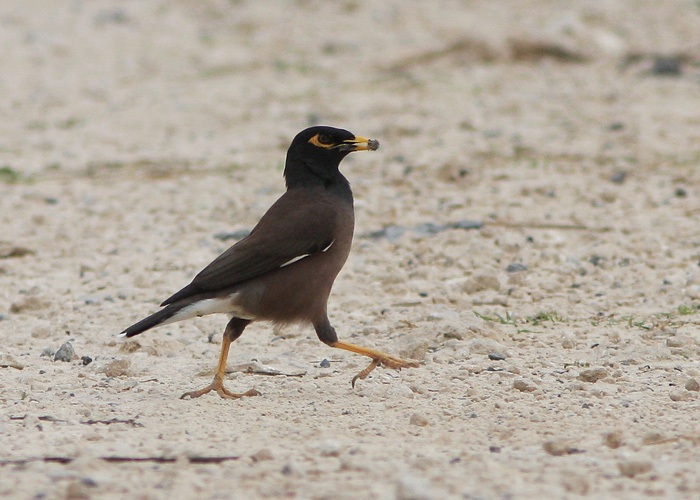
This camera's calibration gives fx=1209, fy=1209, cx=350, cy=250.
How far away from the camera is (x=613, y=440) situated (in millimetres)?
5238

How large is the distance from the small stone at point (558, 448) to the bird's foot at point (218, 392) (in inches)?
70.9

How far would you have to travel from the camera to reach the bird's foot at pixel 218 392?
248 inches

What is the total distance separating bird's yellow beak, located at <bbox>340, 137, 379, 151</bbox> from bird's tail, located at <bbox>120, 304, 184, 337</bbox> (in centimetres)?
158

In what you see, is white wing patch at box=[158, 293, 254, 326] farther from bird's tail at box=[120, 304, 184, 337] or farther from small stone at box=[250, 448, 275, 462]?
small stone at box=[250, 448, 275, 462]

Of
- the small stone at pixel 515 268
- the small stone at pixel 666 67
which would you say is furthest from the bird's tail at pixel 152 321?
the small stone at pixel 666 67

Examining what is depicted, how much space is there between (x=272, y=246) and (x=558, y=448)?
7.36ft

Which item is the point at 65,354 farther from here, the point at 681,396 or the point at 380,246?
the point at 681,396

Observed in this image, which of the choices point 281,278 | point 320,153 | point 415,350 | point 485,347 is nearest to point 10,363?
point 281,278

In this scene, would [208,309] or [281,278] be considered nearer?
[208,309]

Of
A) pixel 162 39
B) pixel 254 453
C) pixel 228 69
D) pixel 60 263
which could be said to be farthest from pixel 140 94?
pixel 254 453

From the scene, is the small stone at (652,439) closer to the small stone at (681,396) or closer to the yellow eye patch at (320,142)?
the small stone at (681,396)

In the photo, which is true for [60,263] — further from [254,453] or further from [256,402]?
[254,453]

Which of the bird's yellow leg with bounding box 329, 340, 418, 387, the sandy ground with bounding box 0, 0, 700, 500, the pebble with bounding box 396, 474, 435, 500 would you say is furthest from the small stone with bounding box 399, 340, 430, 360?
the pebble with bounding box 396, 474, 435, 500

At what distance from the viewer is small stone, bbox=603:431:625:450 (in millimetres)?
5219
